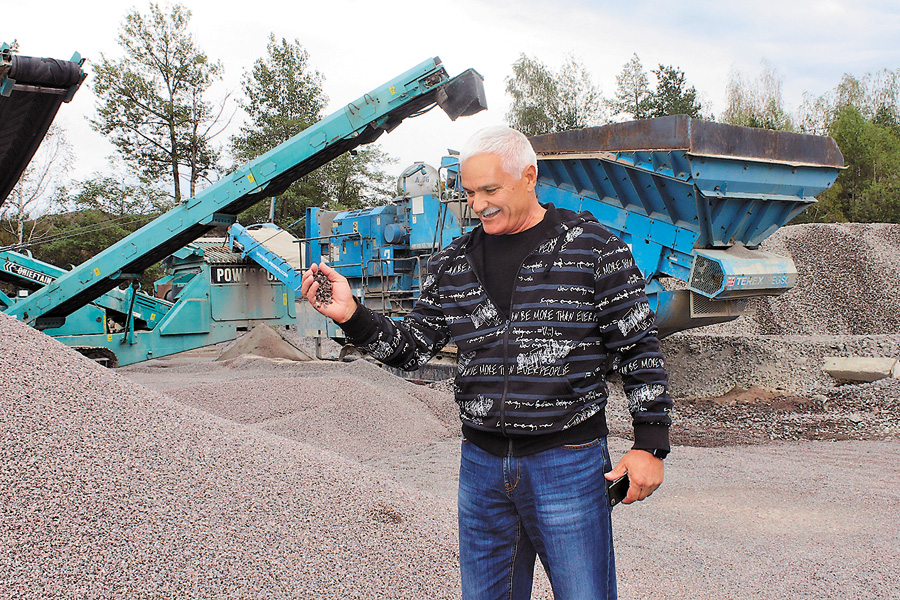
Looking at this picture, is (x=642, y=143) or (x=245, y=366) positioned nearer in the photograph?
(x=642, y=143)

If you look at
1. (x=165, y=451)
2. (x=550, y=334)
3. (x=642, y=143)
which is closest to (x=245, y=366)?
(x=642, y=143)

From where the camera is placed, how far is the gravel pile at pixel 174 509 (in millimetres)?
2348

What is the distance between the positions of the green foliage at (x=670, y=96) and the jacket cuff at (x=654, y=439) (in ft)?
98.0

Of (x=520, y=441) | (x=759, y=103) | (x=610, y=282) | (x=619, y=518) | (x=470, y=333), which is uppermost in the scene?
(x=759, y=103)

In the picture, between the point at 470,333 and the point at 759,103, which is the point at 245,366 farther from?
the point at 759,103

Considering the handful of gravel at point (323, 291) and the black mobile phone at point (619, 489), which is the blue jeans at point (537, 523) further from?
the handful of gravel at point (323, 291)

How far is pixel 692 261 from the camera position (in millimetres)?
6906

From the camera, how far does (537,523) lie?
1.64 meters

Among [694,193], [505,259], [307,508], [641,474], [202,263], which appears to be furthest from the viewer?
[202,263]

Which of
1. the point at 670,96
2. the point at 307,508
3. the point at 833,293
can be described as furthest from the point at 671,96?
the point at 307,508

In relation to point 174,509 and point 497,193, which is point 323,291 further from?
point 174,509

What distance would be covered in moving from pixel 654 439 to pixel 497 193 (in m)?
0.69

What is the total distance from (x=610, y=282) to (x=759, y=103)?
117 feet

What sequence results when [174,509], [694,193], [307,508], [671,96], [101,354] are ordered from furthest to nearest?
[671,96] → [101,354] → [694,193] → [307,508] → [174,509]
